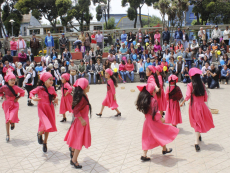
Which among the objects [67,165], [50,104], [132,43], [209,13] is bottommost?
[67,165]

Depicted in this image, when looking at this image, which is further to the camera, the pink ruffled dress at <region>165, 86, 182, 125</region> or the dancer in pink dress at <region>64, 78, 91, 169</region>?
the pink ruffled dress at <region>165, 86, 182, 125</region>

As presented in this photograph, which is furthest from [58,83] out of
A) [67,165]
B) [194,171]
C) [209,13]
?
[209,13]

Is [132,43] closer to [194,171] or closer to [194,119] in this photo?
[194,119]

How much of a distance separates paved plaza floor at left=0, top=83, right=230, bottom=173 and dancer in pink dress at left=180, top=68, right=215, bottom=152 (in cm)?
50

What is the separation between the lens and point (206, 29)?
65.8 ft

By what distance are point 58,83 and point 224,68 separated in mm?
10013

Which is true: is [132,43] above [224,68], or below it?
above

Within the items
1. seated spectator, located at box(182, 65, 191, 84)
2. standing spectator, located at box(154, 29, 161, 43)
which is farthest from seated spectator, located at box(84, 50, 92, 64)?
seated spectator, located at box(182, 65, 191, 84)

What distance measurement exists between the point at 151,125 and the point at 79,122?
1.45m

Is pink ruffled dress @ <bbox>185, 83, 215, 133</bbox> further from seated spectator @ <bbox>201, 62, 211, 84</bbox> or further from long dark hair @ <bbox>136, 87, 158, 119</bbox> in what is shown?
seated spectator @ <bbox>201, 62, 211, 84</bbox>

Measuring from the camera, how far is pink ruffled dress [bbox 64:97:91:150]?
15.9ft

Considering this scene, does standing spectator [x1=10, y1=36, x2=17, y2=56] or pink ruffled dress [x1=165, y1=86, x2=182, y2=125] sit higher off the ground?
standing spectator [x1=10, y1=36, x2=17, y2=56]

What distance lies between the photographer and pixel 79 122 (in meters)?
4.92

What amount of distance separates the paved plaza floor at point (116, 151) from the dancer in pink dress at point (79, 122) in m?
0.50
